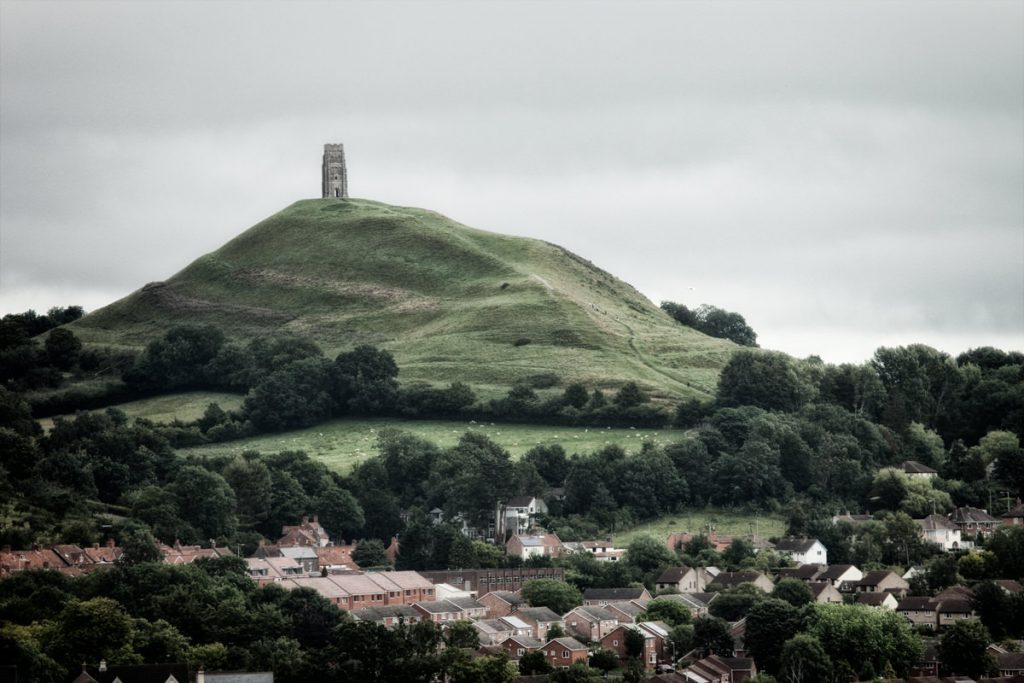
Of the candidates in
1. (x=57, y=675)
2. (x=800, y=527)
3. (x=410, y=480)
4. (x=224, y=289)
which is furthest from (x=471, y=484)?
(x=224, y=289)

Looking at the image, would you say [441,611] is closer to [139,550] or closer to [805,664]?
[139,550]

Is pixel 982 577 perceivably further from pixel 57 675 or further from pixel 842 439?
pixel 57 675

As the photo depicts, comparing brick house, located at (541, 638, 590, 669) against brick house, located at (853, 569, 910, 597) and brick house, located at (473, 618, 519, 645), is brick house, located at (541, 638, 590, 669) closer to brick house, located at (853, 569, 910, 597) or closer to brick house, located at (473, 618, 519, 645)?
brick house, located at (473, 618, 519, 645)

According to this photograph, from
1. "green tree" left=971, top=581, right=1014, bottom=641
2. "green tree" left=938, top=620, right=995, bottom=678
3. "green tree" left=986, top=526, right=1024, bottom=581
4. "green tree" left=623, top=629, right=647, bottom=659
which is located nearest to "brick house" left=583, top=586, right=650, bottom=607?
"green tree" left=623, top=629, right=647, bottom=659

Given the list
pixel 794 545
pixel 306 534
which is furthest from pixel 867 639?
pixel 306 534

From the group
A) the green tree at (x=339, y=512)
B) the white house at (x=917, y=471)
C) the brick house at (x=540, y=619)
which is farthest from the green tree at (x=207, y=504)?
the white house at (x=917, y=471)
